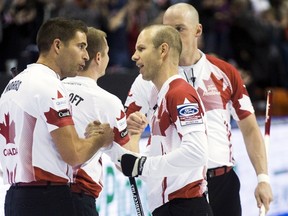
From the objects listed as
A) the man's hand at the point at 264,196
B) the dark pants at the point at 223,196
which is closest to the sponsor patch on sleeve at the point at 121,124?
the dark pants at the point at 223,196

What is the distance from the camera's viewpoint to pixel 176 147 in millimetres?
4906

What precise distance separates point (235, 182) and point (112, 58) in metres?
5.91

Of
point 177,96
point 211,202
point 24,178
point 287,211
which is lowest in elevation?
point 287,211

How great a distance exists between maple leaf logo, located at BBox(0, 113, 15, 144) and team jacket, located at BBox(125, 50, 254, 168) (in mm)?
1200

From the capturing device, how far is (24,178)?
15.7 feet

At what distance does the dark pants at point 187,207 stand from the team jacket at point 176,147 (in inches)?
1.4

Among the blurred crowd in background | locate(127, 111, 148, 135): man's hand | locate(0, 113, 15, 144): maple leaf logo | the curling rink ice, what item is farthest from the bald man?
the blurred crowd in background

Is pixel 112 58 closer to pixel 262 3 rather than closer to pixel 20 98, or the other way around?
pixel 262 3

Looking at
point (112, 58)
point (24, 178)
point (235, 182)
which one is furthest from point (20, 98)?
point (112, 58)

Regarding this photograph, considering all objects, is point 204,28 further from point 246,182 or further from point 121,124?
point 121,124

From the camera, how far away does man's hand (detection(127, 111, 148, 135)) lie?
17.0 ft

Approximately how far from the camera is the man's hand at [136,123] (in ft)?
17.0

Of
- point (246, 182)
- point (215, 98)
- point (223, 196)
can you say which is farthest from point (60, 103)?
point (246, 182)

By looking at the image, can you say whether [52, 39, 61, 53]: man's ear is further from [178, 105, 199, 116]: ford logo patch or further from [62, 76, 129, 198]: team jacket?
[178, 105, 199, 116]: ford logo patch
